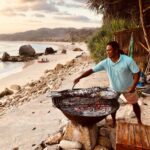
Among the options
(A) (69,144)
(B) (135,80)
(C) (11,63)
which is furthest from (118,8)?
(C) (11,63)

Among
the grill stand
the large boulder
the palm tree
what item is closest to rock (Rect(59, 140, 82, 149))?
the grill stand

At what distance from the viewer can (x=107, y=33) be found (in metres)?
16.8

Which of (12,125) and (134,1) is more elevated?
(134,1)

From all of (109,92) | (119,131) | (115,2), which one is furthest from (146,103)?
(115,2)

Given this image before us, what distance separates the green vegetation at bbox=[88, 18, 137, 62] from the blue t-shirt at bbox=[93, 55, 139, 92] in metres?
7.60

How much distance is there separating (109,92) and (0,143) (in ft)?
8.53

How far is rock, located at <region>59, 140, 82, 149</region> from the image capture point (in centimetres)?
573

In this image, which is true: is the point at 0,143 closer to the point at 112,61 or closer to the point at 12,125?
the point at 12,125

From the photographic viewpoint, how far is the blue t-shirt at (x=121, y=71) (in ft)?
17.6

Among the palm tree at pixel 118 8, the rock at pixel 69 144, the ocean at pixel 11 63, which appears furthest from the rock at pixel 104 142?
the ocean at pixel 11 63

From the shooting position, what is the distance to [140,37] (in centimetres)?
1156

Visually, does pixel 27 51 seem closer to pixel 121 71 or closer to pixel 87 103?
pixel 87 103

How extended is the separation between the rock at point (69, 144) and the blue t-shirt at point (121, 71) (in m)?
1.13

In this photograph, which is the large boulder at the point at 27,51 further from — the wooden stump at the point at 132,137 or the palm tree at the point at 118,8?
the wooden stump at the point at 132,137
